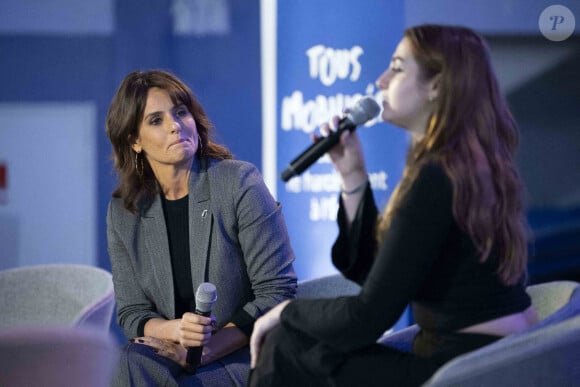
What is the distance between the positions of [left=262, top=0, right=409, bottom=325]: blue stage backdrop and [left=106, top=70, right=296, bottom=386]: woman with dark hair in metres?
1.64

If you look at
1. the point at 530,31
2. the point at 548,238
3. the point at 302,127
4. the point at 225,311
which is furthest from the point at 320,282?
the point at 548,238

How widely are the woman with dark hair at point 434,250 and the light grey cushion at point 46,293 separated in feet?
4.66

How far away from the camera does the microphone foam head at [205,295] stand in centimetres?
252

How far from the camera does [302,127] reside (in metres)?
4.74

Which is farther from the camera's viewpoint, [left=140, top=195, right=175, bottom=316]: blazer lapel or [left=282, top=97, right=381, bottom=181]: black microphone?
[left=140, top=195, right=175, bottom=316]: blazer lapel

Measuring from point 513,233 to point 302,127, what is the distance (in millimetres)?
2747

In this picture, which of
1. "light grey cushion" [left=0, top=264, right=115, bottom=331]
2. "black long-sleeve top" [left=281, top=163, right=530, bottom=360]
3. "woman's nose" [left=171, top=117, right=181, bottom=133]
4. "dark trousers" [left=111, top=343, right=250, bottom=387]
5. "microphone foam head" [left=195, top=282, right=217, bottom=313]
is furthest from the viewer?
"light grey cushion" [left=0, top=264, right=115, bottom=331]

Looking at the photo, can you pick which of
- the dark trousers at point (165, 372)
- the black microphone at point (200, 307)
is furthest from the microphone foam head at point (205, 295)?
the dark trousers at point (165, 372)

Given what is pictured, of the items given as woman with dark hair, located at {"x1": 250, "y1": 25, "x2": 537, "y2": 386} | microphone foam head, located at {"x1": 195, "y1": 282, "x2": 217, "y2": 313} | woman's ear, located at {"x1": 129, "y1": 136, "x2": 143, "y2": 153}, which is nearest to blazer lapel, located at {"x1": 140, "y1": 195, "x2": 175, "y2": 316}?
woman's ear, located at {"x1": 129, "y1": 136, "x2": 143, "y2": 153}

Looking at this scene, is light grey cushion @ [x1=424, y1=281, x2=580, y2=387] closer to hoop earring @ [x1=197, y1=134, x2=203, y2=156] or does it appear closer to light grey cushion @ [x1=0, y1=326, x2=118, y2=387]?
light grey cushion @ [x1=0, y1=326, x2=118, y2=387]

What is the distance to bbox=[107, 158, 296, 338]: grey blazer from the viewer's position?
2869mm

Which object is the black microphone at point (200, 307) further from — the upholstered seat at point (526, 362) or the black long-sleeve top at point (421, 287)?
the upholstered seat at point (526, 362)

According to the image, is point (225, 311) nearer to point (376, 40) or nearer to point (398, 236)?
point (398, 236)

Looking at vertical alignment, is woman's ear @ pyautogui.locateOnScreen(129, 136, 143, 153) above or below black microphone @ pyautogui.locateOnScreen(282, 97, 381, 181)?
below
